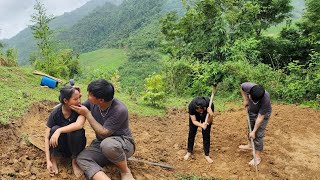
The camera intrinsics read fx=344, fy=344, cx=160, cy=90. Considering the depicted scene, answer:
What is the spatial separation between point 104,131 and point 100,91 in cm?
50

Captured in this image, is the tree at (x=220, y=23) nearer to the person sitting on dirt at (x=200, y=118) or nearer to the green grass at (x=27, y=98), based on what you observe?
the green grass at (x=27, y=98)

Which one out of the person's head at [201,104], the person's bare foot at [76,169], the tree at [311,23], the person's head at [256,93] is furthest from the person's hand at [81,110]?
the tree at [311,23]

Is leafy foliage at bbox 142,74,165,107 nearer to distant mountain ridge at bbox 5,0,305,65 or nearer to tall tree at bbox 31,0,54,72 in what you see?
tall tree at bbox 31,0,54,72

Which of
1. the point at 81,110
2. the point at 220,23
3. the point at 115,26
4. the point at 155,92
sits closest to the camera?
the point at 81,110

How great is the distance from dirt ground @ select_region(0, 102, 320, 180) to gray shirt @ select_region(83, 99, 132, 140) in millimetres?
644

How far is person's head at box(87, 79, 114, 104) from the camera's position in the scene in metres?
3.81

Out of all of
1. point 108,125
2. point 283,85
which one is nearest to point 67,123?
point 108,125

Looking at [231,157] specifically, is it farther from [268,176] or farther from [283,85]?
[283,85]

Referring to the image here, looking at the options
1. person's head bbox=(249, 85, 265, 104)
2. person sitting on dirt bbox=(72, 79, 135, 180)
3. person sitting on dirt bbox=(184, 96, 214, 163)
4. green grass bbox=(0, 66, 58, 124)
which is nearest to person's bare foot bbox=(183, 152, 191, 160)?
person sitting on dirt bbox=(184, 96, 214, 163)

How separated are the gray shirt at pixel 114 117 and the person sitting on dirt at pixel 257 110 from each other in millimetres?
2189

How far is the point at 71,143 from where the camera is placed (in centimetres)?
418

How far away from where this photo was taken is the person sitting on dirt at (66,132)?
4008mm

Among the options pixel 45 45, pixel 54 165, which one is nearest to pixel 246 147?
pixel 54 165

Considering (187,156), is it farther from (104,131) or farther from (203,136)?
(104,131)
